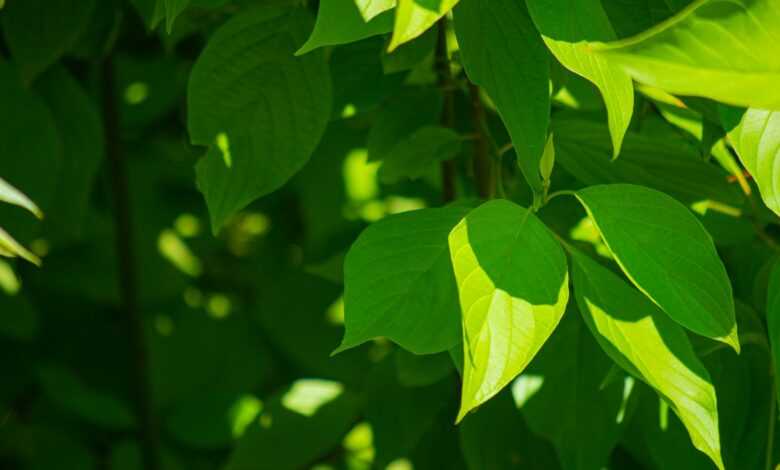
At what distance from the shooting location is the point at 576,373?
0.81 metres

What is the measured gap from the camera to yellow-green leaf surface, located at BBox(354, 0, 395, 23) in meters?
0.55

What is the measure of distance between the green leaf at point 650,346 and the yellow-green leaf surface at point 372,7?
0.65 feet

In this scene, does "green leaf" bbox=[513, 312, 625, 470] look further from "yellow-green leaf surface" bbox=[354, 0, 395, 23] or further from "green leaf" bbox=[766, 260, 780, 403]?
"yellow-green leaf surface" bbox=[354, 0, 395, 23]

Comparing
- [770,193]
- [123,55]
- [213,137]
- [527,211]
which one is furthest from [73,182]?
[770,193]

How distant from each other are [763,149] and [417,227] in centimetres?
20

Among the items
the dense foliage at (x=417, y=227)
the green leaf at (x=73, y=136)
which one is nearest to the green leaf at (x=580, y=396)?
the dense foliage at (x=417, y=227)

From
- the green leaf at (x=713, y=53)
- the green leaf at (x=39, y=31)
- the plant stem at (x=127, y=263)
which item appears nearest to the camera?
the green leaf at (x=713, y=53)

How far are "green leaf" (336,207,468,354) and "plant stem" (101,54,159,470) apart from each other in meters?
0.62

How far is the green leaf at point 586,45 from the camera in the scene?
1.78 ft

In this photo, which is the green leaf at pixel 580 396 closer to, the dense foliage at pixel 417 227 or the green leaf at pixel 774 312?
the dense foliage at pixel 417 227

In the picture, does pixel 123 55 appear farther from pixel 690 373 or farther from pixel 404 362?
pixel 690 373

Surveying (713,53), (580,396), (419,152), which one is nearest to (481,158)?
(419,152)

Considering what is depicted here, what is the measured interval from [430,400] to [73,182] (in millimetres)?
399


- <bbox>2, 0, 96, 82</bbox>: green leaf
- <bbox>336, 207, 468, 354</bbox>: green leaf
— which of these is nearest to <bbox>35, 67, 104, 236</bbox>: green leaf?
<bbox>2, 0, 96, 82</bbox>: green leaf
